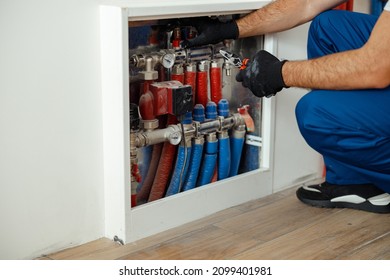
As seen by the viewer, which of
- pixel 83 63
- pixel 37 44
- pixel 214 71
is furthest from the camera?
pixel 214 71

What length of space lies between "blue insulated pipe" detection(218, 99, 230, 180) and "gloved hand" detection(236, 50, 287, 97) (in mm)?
241

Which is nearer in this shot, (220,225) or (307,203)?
(220,225)

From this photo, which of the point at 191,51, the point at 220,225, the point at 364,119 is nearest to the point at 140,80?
the point at 191,51

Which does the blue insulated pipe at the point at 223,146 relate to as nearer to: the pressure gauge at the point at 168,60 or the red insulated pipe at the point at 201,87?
the red insulated pipe at the point at 201,87

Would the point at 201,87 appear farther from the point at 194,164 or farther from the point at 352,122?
the point at 352,122

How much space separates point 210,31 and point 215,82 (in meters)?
0.19

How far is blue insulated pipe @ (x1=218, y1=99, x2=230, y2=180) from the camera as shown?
6.86 feet

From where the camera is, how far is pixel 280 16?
203cm

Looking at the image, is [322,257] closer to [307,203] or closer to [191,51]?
[307,203]

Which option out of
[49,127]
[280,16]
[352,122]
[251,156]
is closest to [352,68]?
[352,122]

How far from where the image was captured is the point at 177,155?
2012 millimetres

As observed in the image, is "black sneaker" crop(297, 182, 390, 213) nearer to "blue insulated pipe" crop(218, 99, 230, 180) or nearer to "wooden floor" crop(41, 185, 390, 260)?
"wooden floor" crop(41, 185, 390, 260)

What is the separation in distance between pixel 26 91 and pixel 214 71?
2.18ft

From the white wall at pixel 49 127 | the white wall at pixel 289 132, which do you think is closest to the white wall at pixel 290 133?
the white wall at pixel 289 132
